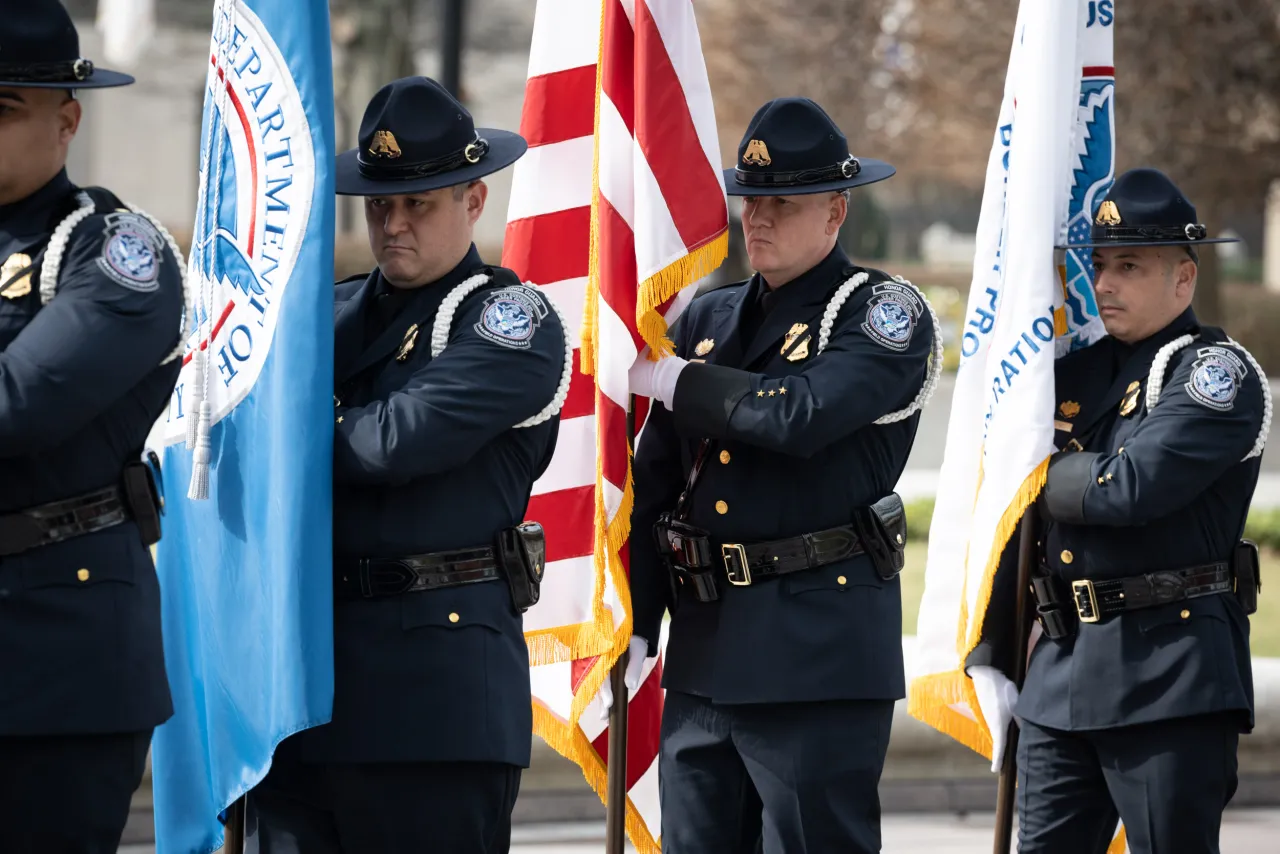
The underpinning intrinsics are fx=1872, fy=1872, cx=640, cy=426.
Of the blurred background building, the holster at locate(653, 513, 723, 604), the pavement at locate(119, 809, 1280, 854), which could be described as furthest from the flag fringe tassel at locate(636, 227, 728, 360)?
the blurred background building

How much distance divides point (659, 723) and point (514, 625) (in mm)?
1165

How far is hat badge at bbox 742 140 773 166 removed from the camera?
450cm

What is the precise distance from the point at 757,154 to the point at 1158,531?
1.36m

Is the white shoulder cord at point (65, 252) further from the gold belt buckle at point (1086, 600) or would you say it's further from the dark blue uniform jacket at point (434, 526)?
the gold belt buckle at point (1086, 600)

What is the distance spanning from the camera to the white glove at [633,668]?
4762 millimetres

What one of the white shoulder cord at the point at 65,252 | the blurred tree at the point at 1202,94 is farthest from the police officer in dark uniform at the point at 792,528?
the blurred tree at the point at 1202,94

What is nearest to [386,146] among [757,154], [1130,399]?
[757,154]

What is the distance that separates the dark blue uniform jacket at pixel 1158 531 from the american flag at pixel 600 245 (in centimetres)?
108

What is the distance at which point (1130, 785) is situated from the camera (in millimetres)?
4609

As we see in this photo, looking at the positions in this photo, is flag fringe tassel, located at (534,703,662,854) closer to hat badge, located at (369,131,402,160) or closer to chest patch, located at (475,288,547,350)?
chest patch, located at (475,288,547,350)

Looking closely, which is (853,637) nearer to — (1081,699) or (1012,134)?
(1081,699)

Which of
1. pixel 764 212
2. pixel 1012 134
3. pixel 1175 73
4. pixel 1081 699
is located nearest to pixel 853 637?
pixel 1081 699

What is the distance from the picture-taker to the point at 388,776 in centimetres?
383

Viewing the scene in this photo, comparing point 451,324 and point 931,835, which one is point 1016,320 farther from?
point 931,835
